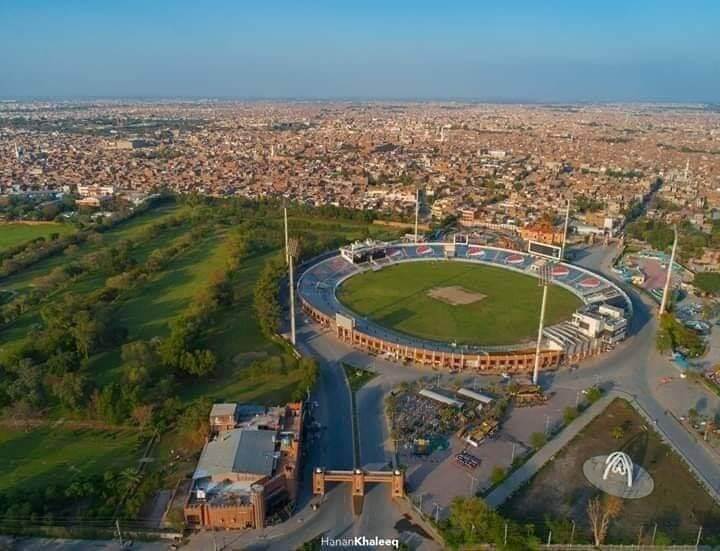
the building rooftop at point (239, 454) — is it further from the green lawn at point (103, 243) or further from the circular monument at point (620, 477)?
the green lawn at point (103, 243)

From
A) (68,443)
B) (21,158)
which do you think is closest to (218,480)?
(68,443)

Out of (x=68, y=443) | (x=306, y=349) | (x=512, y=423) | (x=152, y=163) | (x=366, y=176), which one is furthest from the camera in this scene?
(x=152, y=163)

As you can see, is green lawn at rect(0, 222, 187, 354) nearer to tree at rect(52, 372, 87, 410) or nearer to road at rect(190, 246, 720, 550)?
tree at rect(52, 372, 87, 410)

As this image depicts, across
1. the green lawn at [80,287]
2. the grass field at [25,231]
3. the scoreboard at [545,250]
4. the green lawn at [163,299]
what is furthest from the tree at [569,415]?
the grass field at [25,231]

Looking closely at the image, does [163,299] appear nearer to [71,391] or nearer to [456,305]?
[71,391]

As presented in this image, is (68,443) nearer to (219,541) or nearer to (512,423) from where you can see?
(219,541)

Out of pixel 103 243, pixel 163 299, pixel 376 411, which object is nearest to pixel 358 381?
pixel 376 411

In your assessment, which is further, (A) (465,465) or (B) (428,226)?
(B) (428,226)
